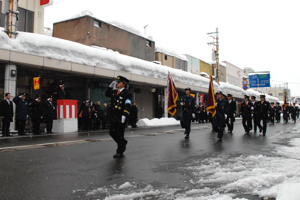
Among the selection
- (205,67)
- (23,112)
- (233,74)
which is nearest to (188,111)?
(23,112)

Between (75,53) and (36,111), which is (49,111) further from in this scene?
(75,53)

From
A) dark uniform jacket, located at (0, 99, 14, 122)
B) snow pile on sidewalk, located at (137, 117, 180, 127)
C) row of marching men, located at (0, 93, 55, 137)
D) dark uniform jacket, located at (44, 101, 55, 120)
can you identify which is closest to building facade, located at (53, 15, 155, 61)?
snow pile on sidewalk, located at (137, 117, 180, 127)

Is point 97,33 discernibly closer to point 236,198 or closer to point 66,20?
point 66,20

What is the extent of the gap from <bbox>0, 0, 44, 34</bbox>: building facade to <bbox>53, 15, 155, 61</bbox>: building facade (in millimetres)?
2311

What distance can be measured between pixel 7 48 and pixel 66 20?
11.3 m

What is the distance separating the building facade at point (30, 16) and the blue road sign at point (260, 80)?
3357cm

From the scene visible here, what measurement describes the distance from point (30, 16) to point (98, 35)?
5258 millimetres

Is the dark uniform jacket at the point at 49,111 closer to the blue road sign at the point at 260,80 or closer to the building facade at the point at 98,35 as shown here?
the building facade at the point at 98,35

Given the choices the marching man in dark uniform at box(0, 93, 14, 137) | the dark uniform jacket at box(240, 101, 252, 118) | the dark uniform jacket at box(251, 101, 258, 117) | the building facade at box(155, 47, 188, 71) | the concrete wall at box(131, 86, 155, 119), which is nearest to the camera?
the marching man in dark uniform at box(0, 93, 14, 137)

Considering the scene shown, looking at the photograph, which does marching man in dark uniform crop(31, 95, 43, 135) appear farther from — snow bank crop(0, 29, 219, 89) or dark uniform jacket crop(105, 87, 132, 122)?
dark uniform jacket crop(105, 87, 132, 122)

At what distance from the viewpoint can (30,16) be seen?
21.1 m

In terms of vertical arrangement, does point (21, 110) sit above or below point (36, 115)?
above

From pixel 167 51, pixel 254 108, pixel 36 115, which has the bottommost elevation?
pixel 36 115

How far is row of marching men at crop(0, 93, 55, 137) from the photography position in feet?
38.7
